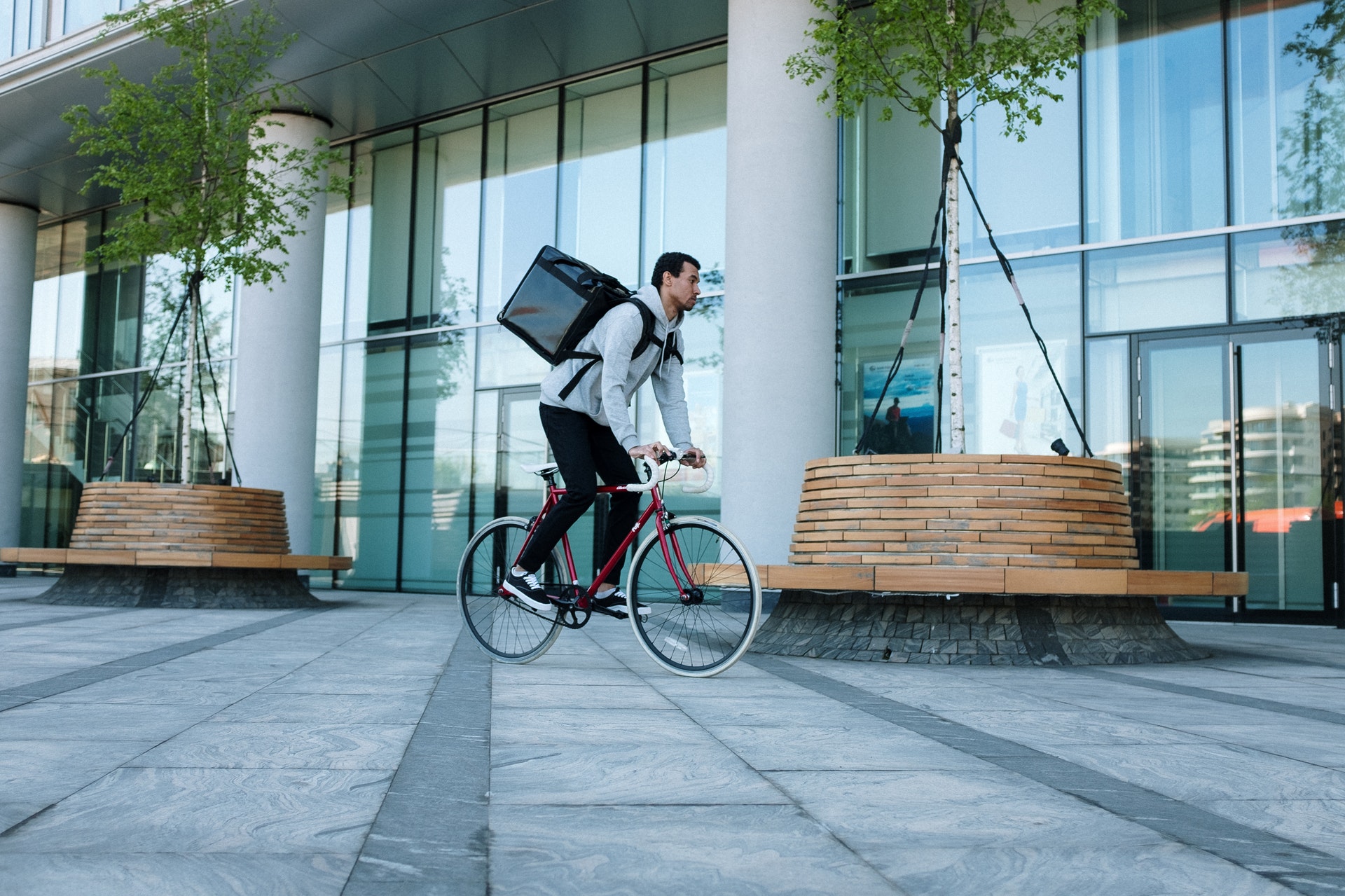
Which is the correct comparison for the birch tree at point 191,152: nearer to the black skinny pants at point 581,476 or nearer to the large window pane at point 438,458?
the large window pane at point 438,458

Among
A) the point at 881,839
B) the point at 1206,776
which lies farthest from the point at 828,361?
the point at 881,839

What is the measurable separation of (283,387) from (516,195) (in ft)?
13.7

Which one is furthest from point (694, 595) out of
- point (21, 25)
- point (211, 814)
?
point (21, 25)

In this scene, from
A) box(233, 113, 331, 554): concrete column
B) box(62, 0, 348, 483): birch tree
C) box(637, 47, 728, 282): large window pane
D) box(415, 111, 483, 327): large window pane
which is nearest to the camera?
box(62, 0, 348, 483): birch tree

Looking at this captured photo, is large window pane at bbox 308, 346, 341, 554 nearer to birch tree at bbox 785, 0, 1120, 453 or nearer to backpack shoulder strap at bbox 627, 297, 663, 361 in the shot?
birch tree at bbox 785, 0, 1120, 453

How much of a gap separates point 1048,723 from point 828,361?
7480 millimetres

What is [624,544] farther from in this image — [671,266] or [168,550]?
[168,550]

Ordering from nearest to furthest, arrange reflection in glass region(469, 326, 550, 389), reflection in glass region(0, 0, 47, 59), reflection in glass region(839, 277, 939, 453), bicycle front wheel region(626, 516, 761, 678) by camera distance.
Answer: bicycle front wheel region(626, 516, 761, 678) → reflection in glass region(839, 277, 939, 453) → reflection in glass region(469, 326, 550, 389) → reflection in glass region(0, 0, 47, 59)

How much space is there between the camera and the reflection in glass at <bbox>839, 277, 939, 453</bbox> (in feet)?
41.1

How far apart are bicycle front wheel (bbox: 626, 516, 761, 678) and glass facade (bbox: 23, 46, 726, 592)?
27.8 feet

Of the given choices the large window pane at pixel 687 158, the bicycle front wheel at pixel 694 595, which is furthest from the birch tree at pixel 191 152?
the bicycle front wheel at pixel 694 595

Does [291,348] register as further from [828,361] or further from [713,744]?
[713,744]

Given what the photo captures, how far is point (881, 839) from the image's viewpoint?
2246 mm

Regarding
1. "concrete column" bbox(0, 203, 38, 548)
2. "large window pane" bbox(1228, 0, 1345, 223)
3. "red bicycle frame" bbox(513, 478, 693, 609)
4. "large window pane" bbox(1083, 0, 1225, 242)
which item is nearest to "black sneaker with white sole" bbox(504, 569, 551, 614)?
"red bicycle frame" bbox(513, 478, 693, 609)
